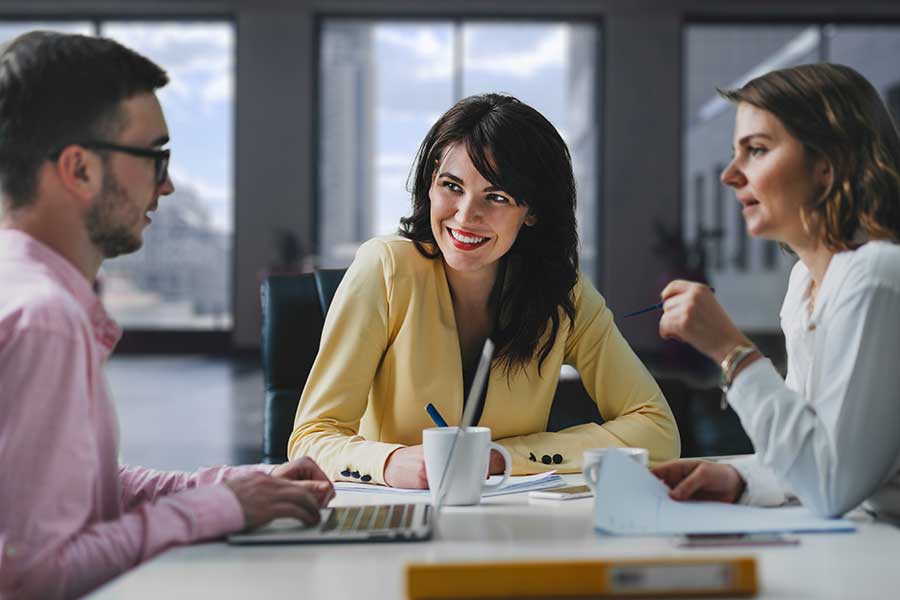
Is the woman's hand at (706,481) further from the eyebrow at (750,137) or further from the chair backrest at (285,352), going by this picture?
the chair backrest at (285,352)

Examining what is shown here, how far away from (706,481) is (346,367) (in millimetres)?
722

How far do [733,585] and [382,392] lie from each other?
1.09m

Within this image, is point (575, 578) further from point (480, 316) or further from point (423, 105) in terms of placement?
point (423, 105)

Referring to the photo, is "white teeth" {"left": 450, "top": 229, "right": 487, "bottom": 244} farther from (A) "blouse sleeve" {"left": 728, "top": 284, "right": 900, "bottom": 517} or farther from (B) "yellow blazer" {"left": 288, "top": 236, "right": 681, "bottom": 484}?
(A) "blouse sleeve" {"left": 728, "top": 284, "right": 900, "bottom": 517}

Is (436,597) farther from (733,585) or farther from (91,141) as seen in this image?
(91,141)

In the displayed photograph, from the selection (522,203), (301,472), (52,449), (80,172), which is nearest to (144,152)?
(80,172)

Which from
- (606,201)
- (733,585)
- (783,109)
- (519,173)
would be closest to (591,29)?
(606,201)

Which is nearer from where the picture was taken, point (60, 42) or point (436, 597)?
point (436, 597)

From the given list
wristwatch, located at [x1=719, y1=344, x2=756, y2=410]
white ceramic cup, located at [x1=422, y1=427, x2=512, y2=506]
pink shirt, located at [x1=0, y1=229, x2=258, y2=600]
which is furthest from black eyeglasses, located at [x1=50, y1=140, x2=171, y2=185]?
wristwatch, located at [x1=719, y1=344, x2=756, y2=410]

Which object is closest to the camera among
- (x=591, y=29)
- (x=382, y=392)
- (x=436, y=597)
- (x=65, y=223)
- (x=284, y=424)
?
(x=436, y=597)

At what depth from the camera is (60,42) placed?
993mm

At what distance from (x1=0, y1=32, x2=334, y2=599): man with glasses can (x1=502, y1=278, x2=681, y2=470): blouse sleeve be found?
682 mm

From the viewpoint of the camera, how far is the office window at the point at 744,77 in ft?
28.1

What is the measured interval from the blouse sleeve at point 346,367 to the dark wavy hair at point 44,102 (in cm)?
72
